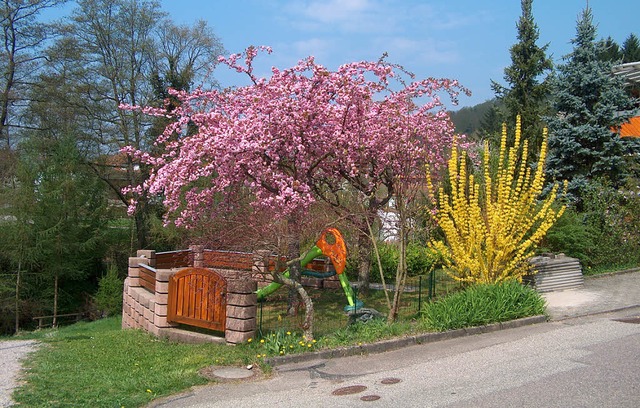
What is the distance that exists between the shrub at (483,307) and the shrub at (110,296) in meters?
17.6

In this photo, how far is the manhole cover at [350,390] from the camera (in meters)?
7.12

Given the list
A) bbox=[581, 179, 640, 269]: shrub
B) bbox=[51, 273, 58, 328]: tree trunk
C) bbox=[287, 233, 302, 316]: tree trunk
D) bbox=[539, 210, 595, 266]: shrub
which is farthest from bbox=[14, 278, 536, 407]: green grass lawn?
bbox=[51, 273, 58, 328]: tree trunk

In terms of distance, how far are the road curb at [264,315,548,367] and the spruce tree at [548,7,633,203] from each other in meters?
10.3

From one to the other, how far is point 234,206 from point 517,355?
20.1 ft

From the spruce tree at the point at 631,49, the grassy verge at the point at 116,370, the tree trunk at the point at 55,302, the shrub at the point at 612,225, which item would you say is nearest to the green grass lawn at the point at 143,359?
the grassy verge at the point at 116,370

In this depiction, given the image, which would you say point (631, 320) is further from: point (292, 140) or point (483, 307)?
point (292, 140)

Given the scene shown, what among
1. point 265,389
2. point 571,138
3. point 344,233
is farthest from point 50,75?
point 265,389

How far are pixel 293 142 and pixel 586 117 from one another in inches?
467

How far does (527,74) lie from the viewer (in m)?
24.6

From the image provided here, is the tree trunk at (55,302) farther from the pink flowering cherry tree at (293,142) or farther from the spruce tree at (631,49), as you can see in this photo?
the spruce tree at (631,49)

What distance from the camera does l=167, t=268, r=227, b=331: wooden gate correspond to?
392 inches

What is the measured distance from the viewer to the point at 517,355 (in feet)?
27.2

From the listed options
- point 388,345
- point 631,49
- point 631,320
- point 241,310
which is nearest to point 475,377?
point 388,345

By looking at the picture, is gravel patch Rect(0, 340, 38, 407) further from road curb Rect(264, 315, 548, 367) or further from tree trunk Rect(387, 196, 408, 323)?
tree trunk Rect(387, 196, 408, 323)
